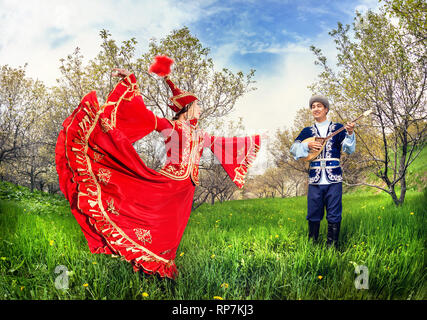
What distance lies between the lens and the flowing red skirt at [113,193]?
8.89 ft

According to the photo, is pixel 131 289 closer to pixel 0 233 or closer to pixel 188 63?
pixel 0 233

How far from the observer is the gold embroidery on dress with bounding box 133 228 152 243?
287cm

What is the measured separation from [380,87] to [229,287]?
4697mm

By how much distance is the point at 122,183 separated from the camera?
2.92 meters

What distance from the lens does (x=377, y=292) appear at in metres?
2.71

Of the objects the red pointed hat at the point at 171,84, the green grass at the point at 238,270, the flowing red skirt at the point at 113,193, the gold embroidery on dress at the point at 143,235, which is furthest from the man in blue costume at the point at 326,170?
the gold embroidery on dress at the point at 143,235

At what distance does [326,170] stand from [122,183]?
241cm

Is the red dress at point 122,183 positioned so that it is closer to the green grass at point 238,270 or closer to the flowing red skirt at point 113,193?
the flowing red skirt at point 113,193

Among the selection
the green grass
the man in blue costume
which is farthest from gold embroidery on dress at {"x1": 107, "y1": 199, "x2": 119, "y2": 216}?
the man in blue costume

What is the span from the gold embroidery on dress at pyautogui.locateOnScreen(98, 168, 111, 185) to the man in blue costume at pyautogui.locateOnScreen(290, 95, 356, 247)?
2229mm

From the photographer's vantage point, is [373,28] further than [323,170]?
Yes
